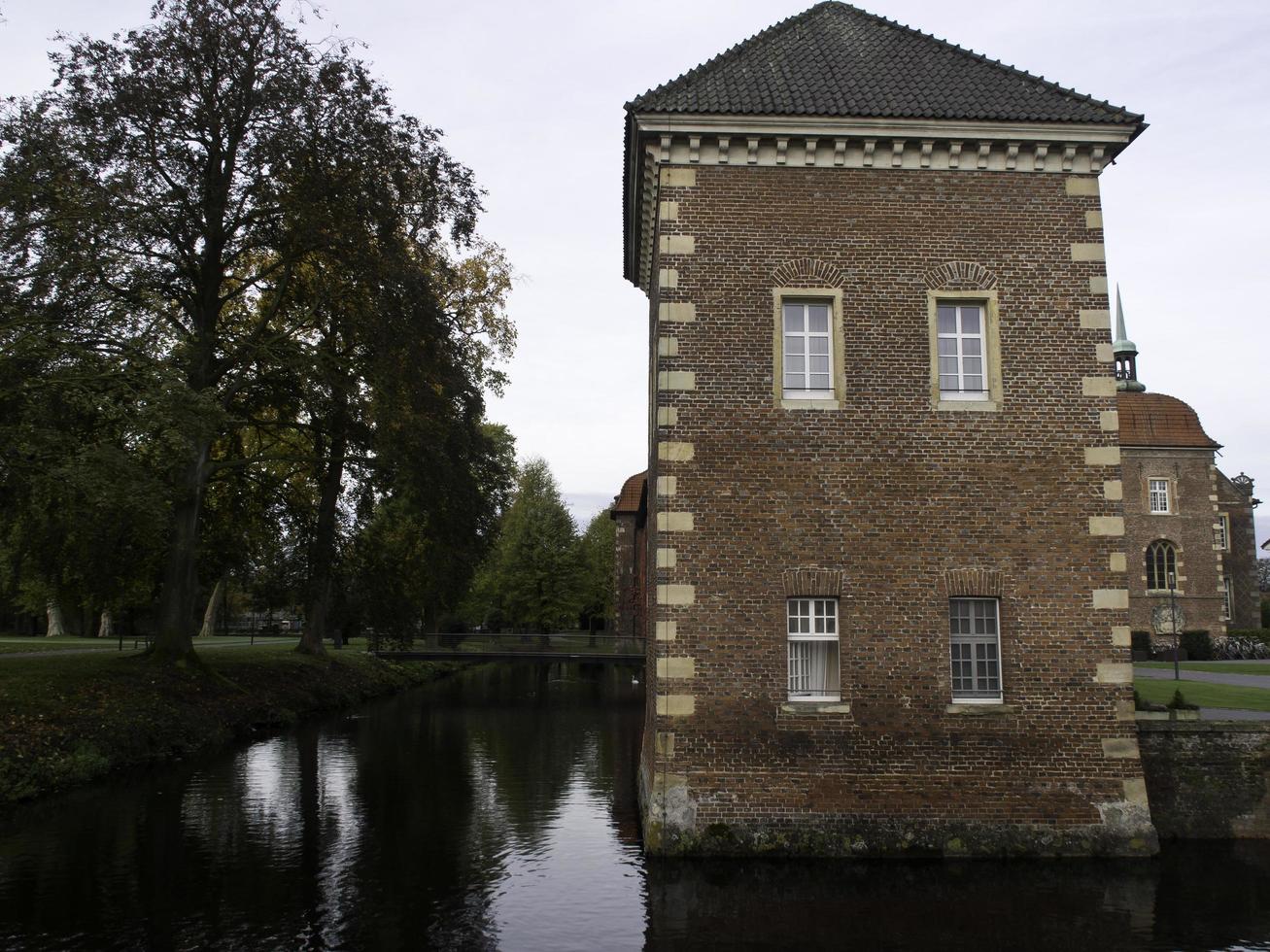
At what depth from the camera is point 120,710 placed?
64.5 feet

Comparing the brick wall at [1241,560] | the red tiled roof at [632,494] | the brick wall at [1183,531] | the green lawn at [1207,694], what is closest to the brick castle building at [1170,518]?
the brick wall at [1183,531]

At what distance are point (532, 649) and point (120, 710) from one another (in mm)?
24330

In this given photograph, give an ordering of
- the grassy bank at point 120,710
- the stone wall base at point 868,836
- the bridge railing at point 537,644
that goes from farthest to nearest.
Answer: the bridge railing at point 537,644, the grassy bank at point 120,710, the stone wall base at point 868,836

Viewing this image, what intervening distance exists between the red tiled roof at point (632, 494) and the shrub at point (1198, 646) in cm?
2788

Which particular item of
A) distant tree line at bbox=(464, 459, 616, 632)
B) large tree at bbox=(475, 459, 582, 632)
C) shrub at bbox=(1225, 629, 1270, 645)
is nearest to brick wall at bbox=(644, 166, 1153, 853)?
shrub at bbox=(1225, 629, 1270, 645)

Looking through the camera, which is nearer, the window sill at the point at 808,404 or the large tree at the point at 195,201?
the window sill at the point at 808,404

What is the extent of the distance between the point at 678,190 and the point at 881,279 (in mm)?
2886

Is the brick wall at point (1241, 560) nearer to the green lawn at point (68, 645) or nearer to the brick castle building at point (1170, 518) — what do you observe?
the brick castle building at point (1170, 518)

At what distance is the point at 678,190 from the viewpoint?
13.4 meters

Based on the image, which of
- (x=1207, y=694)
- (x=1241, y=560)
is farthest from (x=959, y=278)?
(x=1241, y=560)

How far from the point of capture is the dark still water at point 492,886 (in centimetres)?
973

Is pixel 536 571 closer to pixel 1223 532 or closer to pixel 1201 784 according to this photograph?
pixel 1223 532

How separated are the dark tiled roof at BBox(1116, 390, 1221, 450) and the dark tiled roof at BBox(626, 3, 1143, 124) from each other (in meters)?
36.0

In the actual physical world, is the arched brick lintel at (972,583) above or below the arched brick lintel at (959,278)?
below
